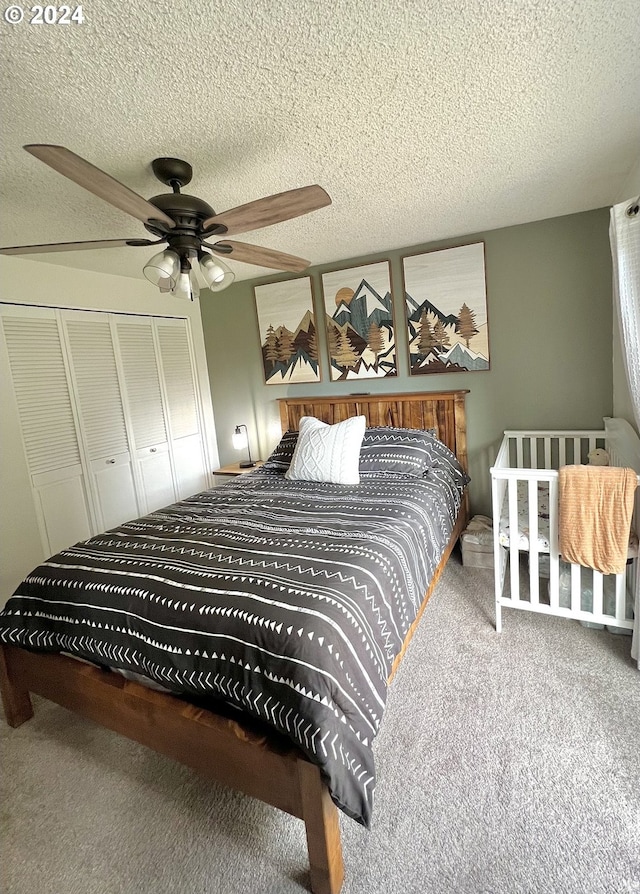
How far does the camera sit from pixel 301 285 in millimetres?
3764

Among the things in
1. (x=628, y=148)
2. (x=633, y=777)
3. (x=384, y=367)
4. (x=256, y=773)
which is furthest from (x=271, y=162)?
(x=633, y=777)

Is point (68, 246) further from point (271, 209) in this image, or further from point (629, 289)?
point (629, 289)

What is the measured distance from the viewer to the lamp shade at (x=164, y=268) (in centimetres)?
177

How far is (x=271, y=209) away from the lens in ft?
5.54

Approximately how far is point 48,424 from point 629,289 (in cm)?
355

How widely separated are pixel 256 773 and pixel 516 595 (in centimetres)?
157

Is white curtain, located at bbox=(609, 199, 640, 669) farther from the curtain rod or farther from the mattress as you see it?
the mattress

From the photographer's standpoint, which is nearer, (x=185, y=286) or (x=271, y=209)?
(x=271, y=209)

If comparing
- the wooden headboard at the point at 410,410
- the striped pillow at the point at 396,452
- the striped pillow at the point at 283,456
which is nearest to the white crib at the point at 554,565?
the striped pillow at the point at 396,452

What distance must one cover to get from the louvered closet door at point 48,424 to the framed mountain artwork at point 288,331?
1.64 meters

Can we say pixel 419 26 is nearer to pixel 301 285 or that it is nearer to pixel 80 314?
pixel 301 285

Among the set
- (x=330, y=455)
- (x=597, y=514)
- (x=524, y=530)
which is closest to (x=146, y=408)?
(x=330, y=455)

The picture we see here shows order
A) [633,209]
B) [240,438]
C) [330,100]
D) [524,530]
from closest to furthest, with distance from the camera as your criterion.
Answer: [330,100] → [633,209] → [524,530] → [240,438]

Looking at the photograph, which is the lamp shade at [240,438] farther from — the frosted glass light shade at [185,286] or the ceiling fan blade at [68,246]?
the ceiling fan blade at [68,246]
